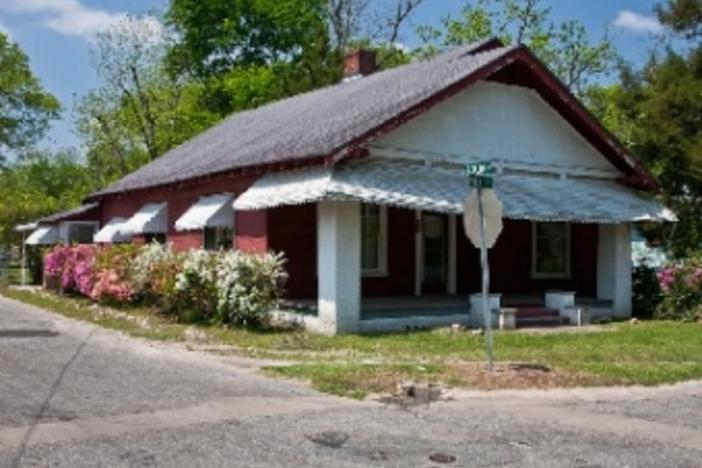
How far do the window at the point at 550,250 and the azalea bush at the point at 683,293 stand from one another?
9.59 feet

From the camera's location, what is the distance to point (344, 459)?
7.14m

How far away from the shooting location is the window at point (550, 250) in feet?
75.9

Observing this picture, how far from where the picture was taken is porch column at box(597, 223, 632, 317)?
21.0 meters

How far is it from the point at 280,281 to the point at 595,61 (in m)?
36.2

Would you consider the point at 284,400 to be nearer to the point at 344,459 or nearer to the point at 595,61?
the point at 344,459

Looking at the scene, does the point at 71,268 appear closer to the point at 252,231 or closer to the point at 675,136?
the point at 252,231

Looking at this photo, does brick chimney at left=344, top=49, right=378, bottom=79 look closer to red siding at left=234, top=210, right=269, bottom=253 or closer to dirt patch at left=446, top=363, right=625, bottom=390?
red siding at left=234, top=210, right=269, bottom=253

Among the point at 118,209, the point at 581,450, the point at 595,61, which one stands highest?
the point at 595,61

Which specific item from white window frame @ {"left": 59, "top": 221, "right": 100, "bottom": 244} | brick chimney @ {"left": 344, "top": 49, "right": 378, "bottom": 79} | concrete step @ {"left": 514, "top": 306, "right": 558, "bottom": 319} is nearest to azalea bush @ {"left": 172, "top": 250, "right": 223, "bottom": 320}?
concrete step @ {"left": 514, "top": 306, "right": 558, "bottom": 319}

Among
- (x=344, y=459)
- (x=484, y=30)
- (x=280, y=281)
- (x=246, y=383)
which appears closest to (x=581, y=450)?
(x=344, y=459)

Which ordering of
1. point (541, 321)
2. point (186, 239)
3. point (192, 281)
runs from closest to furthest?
point (192, 281) < point (541, 321) < point (186, 239)

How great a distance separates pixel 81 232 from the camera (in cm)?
3225

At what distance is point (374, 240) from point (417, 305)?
2.46 m

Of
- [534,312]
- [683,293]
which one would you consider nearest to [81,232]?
[534,312]
